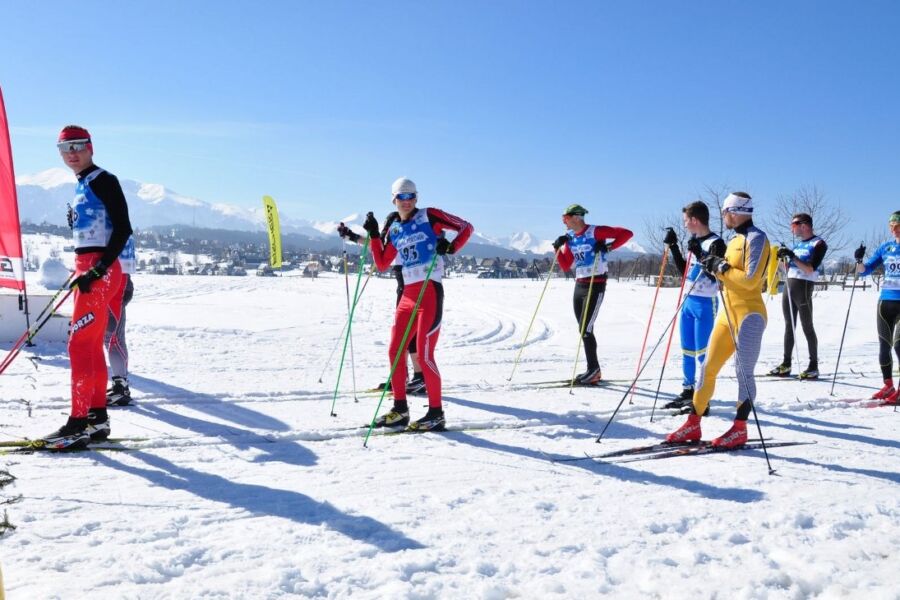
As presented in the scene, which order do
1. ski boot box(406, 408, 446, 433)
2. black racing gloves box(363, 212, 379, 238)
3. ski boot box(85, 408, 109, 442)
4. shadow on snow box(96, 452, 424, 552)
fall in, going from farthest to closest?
1. black racing gloves box(363, 212, 379, 238)
2. ski boot box(406, 408, 446, 433)
3. ski boot box(85, 408, 109, 442)
4. shadow on snow box(96, 452, 424, 552)

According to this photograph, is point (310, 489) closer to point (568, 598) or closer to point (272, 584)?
point (272, 584)

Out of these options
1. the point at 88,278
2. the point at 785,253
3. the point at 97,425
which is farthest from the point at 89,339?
the point at 785,253

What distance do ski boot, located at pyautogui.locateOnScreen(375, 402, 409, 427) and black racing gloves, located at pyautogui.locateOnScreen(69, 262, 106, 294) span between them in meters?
2.43

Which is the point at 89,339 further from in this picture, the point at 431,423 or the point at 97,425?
the point at 431,423

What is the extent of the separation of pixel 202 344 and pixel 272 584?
8161mm

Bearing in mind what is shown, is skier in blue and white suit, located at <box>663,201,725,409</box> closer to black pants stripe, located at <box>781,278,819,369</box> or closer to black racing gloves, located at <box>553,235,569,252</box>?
black racing gloves, located at <box>553,235,569,252</box>

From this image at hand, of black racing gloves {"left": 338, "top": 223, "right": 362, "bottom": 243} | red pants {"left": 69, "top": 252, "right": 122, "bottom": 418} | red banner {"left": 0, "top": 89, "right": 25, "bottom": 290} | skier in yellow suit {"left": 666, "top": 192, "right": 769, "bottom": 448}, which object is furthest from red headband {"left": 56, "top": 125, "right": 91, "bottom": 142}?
skier in yellow suit {"left": 666, "top": 192, "right": 769, "bottom": 448}

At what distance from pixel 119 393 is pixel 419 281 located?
3132 millimetres

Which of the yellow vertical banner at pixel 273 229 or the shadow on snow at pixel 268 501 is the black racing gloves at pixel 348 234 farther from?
the yellow vertical banner at pixel 273 229

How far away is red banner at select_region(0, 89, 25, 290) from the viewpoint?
7395 mm

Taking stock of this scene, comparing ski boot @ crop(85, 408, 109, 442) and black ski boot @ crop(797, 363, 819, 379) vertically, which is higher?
black ski boot @ crop(797, 363, 819, 379)

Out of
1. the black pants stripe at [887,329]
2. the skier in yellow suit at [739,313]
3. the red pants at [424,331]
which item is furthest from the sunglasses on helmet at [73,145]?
the black pants stripe at [887,329]

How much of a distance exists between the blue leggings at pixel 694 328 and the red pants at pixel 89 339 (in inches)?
204

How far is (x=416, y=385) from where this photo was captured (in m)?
7.04
